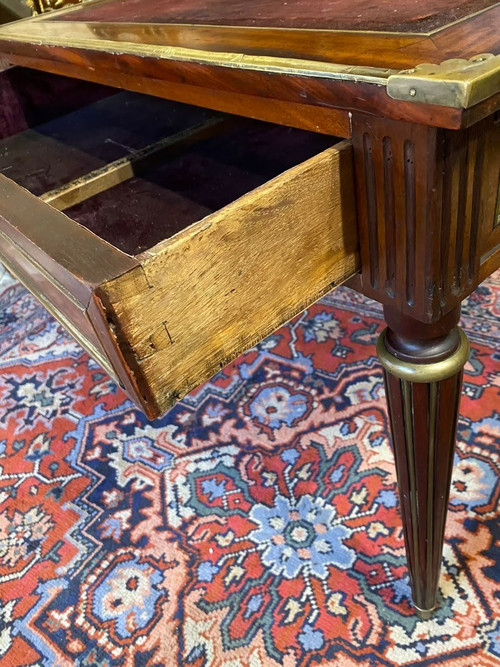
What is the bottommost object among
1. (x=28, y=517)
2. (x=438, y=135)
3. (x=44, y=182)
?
(x=28, y=517)

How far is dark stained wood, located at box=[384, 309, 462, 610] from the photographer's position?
0.56 meters

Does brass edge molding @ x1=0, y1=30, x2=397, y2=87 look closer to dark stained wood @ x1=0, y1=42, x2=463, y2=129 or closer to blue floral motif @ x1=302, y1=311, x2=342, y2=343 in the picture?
dark stained wood @ x1=0, y1=42, x2=463, y2=129

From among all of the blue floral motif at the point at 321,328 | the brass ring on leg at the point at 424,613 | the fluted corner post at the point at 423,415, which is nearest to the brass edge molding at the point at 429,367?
the fluted corner post at the point at 423,415

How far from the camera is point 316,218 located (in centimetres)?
46

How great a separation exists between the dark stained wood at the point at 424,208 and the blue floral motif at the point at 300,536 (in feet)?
1.82

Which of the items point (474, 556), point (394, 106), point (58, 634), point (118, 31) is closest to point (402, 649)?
point (474, 556)

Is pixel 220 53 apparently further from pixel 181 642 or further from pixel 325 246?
pixel 181 642

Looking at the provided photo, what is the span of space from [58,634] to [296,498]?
431 millimetres

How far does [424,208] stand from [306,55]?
0.16 metres

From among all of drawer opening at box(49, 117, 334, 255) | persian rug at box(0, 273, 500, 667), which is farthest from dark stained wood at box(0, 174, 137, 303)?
persian rug at box(0, 273, 500, 667)

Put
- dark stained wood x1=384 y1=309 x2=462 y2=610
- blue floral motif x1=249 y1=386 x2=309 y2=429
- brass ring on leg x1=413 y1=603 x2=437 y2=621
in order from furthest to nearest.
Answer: blue floral motif x1=249 y1=386 x2=309 y2=429
brass ring on leg x1=413 y1=603 x2=437 y2=621
dark stained wood x1=384 y1=309 x2=462 y2=610

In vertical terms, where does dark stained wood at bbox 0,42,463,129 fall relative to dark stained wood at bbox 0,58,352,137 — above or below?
above

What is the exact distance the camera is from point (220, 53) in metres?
0.49

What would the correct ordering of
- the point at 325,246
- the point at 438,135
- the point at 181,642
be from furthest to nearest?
1. the point at 181,642
2. the point at 325,246
3. the point at 438,135
